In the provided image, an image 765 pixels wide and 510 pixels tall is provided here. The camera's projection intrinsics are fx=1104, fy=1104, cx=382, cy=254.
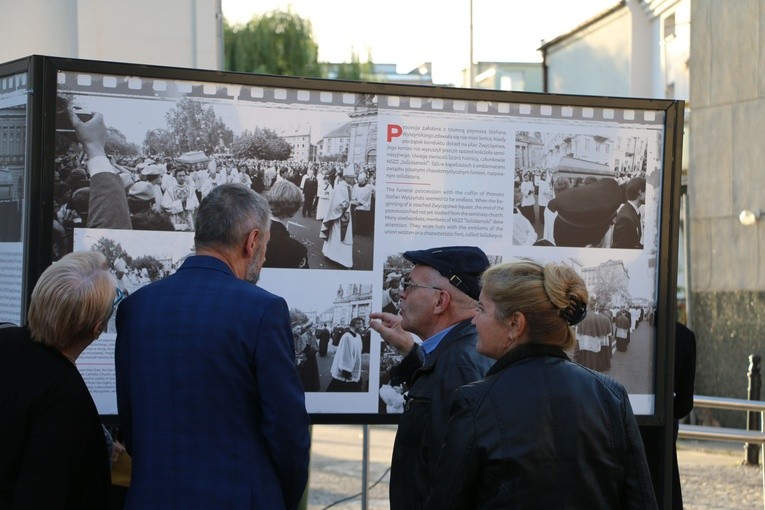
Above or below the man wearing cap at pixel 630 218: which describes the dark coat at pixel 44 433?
below

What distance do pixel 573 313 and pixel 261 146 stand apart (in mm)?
1722

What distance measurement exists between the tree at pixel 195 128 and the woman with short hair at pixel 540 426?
5.32 ft

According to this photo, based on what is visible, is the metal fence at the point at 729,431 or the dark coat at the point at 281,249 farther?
the metal fence at the point at 729,431

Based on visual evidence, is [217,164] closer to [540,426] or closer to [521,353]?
[521,353]

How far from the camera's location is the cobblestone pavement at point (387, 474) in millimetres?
10109

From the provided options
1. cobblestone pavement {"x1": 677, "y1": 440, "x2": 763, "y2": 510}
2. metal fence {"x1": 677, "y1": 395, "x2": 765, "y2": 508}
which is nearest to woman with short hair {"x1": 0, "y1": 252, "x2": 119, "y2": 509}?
metal fence {"x1": 677, "y1": 395, "x2": 765, "y2": 508}

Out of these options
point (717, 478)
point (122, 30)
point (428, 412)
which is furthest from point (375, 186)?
point (717, 478)

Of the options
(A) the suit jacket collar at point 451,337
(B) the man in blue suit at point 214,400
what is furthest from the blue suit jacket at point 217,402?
(A) the suit jacket collar at point 451,337

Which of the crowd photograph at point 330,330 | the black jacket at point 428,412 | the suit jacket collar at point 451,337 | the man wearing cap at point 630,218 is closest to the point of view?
the black jacket at point 428,412

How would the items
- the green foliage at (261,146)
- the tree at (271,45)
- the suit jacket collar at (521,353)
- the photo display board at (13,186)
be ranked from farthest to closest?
1. the tree at (271,45)
2. the green foliage at (261,146)
3. the photo display board at (13,186)
4. the suit jacket collar at (521,353)

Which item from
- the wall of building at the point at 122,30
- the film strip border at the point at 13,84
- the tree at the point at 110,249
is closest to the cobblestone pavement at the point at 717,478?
the wall of building at the point at 122,30

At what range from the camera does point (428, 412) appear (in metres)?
3.57

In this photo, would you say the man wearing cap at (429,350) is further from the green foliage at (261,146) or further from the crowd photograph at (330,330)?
the green foliage at (261,146)

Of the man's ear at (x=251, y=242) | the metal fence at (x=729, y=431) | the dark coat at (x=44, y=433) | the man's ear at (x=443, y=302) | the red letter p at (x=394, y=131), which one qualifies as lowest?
the metal fence at (x=729, y=431)
